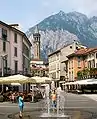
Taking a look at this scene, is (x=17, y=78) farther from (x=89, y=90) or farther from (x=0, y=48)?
(x=89, y=90)

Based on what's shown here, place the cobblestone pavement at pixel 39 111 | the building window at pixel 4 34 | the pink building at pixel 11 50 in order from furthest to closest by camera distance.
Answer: the building window at pixel 4 34
the pink building at pixel 11 50
the cobblestone pavement at pixel 39 111

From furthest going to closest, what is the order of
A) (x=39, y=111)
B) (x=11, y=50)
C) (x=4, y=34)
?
(x=11, y=50)
(x=4, y=34)
(x=39, y=111)

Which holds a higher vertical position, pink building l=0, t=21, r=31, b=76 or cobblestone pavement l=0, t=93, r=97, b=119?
pink building l=0, t=21, r=31, b=76

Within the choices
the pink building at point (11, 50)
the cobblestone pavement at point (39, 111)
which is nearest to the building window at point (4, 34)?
the pink building at point (11, 50)

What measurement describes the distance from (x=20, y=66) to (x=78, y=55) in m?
37.0

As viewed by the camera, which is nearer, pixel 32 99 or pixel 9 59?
pixel 32 99

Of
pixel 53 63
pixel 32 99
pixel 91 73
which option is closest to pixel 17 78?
pixel 32 99

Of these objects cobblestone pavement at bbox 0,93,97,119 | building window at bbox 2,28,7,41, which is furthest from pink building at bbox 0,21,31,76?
cobblestone pavement at bbox 0,93,97,119

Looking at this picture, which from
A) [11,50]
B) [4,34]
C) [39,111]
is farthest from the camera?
[11,50]

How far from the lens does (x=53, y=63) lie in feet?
504

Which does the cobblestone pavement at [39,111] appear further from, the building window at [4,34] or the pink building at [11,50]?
the building window at [4,34]

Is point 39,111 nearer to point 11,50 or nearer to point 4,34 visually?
point 4,34

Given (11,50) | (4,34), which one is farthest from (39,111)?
(11,50)

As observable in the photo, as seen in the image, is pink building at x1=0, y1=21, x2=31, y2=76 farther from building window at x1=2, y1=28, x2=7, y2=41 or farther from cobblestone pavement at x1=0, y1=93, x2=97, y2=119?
cobblestone pavement at x1=0, y1=93, x2=97, y2=119
